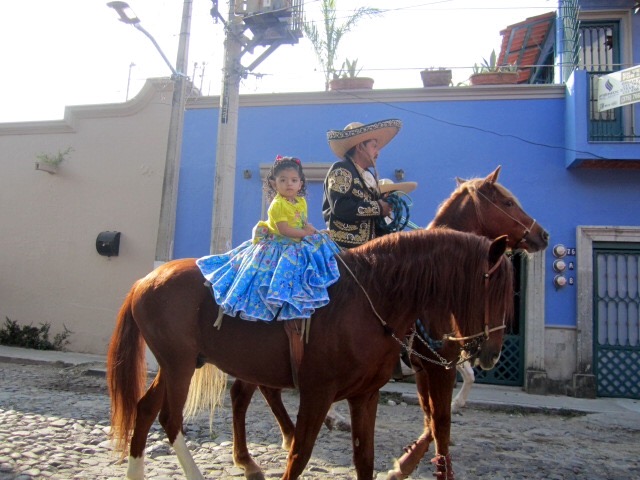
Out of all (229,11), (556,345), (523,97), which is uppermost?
(229,11)

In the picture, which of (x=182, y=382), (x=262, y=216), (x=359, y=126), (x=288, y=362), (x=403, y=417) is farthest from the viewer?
(x=262, y=216)

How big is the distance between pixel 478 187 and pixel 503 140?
6.14 metres

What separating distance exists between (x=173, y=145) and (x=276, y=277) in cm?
762

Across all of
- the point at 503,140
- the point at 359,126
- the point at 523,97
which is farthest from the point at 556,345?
the point at 359,126

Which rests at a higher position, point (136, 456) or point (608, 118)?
point (608, 118)

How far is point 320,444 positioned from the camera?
497 centimetres

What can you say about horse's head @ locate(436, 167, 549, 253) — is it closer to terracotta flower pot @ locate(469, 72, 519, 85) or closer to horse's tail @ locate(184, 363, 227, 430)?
horse's tail @ locate(184, 363, 227, 430)

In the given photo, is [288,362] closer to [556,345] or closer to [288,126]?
[556,345]

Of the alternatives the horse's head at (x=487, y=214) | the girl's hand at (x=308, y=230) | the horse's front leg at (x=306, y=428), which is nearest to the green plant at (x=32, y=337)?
the girl's hand at (x=308, y=230)

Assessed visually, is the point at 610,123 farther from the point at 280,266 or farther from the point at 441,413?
the point at 280,266

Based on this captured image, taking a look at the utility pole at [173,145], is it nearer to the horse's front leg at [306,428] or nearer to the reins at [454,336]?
the reins at [454,336]

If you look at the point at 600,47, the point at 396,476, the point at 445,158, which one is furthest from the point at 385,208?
the point at 600,47

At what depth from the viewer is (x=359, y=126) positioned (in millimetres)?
4246

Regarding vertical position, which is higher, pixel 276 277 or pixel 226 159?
pixel 226 159
